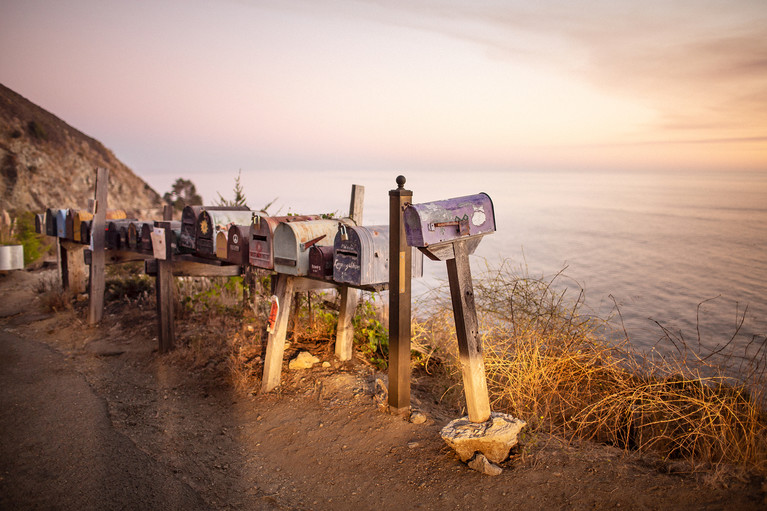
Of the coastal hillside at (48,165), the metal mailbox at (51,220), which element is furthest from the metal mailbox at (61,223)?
the coastal hillside at (48,165)

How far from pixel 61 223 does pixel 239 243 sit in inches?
165

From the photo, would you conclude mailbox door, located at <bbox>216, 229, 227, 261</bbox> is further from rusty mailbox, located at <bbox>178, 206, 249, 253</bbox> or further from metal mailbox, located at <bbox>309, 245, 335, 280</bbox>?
metal mailbox, located at <bbox>309, 245, 335, 280</bbox>

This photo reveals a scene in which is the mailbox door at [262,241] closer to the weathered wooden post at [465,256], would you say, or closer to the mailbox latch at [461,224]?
the weathered wooden post at [465,256]

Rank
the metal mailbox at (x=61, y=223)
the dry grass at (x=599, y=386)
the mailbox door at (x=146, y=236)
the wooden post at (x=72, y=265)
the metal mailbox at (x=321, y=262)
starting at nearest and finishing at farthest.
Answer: the dry grass at (x=599, y=386) → the metal mailbox at (x=321, y=262) → the mailbox door at (x=146, y=236) → the metal mailbox at (x=61, y=223) → the wooden post at (x=72, y=265)

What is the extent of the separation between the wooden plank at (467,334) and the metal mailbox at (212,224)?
2.28 m

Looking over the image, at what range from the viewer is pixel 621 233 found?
36.8 ft

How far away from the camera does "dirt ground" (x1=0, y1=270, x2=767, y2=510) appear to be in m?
2.47

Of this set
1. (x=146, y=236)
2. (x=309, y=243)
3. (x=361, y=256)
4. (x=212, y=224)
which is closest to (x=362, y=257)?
(x=361, y=256)

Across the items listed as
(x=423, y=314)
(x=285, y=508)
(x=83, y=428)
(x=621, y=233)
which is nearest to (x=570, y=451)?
(x=285, y=508)

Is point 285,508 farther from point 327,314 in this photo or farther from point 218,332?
point 218,332

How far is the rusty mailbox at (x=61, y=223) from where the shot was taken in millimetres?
6578

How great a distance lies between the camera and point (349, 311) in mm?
4266

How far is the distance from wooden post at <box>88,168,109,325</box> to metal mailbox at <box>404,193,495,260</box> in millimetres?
4856

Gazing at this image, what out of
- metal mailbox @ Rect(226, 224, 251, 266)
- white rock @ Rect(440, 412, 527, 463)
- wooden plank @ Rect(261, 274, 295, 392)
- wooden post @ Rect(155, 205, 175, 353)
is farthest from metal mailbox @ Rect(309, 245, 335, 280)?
wooden post @ Rect(155, 205, 175, 353)
